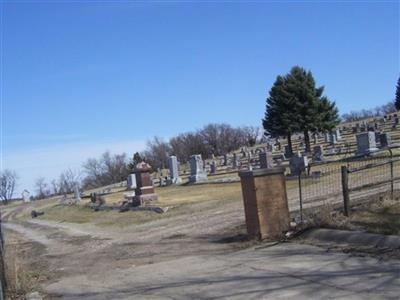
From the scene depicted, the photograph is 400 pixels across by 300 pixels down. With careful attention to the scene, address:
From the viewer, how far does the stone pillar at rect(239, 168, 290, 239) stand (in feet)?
35.0

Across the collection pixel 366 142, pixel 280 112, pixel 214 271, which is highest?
pixel 280 112

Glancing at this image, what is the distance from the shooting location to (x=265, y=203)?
1081cm

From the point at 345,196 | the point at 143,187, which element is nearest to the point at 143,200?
the point at 143,187

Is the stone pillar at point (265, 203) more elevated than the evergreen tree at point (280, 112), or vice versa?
the evergreen tree at point (280, 112)

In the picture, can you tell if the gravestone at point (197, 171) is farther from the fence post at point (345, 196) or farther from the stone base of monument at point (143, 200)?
the fence post at point (345, 196)

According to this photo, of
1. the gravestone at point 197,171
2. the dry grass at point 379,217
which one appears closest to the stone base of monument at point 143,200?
the gravestone at point 197,171

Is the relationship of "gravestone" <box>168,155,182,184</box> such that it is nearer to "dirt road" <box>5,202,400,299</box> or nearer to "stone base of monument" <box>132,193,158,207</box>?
"stone base of monument" <box>132,193,158,207</box>

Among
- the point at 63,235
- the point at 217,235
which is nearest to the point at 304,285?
the point at 217,235

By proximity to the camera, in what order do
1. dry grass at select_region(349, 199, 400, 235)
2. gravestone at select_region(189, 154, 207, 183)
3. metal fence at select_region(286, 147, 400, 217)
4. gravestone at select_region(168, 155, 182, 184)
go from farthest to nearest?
gravestone at select_region(168, 155, 182, 184) → gravestone at select_region(189, 154, 207, 183) → metal fence at select_region(286, 147, 400, 217) → dry grass at select_region(349, 199, 400, 235)

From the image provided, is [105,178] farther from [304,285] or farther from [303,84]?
[304,285]

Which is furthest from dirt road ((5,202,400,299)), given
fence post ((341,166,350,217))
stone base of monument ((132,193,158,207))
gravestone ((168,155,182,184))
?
gravestone ((168,155,182,184))

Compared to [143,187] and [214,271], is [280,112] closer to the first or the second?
[143,187]

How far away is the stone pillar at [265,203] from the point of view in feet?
35.0

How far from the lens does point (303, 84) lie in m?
67.1
